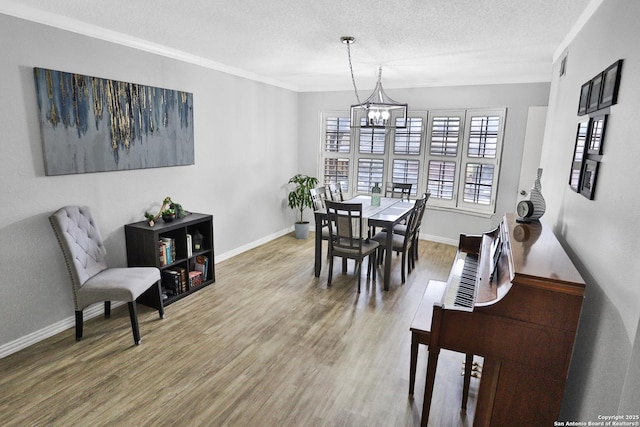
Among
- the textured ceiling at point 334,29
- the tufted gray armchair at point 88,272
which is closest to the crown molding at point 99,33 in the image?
the textured ceiling at point 334,29

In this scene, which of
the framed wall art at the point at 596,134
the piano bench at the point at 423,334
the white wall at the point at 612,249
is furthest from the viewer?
the piano bench at the point at 423,334

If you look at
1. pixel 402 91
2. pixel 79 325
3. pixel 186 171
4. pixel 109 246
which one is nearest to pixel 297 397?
pixel 79 325

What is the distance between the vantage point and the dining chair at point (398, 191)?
18.0ft

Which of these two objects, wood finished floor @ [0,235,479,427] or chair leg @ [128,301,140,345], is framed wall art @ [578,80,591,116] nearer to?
wood finished floor @ [0,235,479,427]

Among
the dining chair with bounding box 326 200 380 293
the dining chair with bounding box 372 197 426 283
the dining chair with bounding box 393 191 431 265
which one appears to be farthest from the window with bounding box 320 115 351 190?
the dining chair with bounding box 326 200 380 293

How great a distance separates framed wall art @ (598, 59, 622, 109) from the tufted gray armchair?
10.5 ft

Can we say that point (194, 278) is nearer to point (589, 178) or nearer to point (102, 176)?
point (102, 176)

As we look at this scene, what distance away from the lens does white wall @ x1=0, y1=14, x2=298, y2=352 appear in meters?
2.63

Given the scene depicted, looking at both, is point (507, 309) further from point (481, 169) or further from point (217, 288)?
point (481, 169)

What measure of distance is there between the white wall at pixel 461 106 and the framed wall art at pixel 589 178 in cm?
332

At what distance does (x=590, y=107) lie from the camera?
2.04 m

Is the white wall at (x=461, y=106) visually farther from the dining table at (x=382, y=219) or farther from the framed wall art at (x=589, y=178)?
the framed wall art at (x=589, y=178)

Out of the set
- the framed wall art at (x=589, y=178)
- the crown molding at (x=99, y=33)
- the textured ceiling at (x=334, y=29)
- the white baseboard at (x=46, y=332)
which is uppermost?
the textured ceiling at (x=334, y=29)

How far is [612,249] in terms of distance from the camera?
1.49 m
